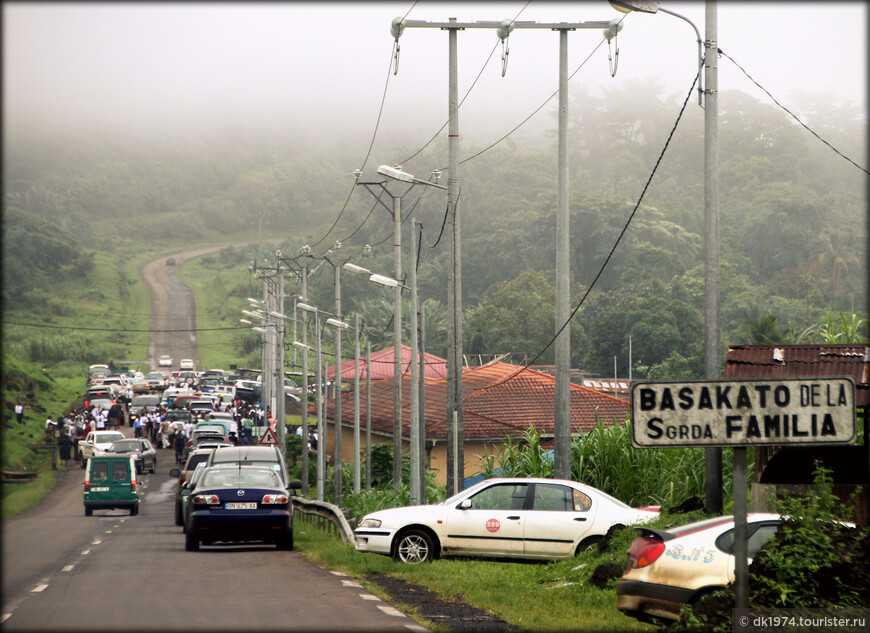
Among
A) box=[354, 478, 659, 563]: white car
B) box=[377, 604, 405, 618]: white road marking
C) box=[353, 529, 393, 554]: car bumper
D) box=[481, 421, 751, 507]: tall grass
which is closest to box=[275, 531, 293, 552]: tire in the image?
box=[354, 478, 659, 563]: white car

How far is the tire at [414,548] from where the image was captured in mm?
16781

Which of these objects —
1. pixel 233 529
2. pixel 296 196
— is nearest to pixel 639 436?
pixel 233 529

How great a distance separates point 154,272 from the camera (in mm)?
147875

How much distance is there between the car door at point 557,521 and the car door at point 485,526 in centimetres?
16

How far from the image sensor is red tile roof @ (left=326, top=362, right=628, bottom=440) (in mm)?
40250

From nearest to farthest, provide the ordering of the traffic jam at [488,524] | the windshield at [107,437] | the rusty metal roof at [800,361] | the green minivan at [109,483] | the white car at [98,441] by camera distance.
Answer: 1. the traffic jam at [488,524]
2. the rusty metal roof at [800,361]
3. the green minivan at [109,483]
4. the white car at [98,441]
5. the windshield at [107,437]

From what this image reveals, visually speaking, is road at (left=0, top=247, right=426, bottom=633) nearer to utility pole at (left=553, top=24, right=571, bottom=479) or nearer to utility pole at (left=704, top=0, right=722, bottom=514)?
utility pole at (left=553, top=24, right=571, bottom=479)

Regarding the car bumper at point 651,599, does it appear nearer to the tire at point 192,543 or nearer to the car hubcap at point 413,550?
the car hubcap at point 413,550

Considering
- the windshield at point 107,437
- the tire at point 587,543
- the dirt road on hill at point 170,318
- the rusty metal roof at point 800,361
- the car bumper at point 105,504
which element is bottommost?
the car bumper at point 105,504

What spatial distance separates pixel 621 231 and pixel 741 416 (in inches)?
3037

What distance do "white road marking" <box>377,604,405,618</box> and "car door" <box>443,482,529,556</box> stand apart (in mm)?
4944

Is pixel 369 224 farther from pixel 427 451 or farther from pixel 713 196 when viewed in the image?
pixel 713 196

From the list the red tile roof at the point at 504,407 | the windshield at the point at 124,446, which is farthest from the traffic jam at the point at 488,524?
the red tile roof at the point at 504,407

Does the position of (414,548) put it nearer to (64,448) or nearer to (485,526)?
(485,526)
